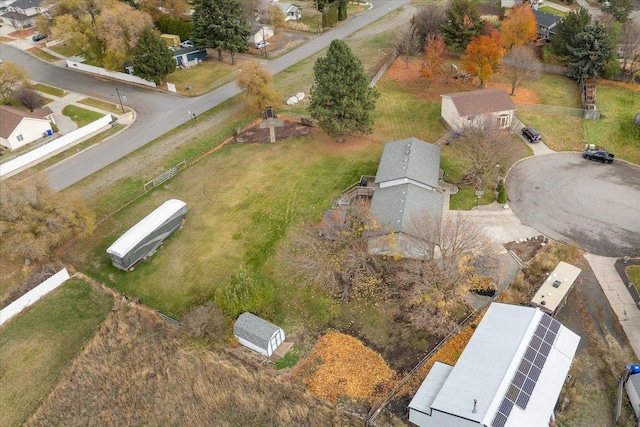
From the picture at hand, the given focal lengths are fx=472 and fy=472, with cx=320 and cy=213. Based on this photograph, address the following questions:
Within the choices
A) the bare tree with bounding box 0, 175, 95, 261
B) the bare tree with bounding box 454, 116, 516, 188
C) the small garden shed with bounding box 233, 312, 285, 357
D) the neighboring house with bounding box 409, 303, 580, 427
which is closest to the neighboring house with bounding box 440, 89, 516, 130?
the bare tree with bounding box 454, 116, 516, 188

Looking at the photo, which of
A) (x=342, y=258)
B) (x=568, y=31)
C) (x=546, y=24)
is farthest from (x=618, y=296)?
(x=546, y=24)

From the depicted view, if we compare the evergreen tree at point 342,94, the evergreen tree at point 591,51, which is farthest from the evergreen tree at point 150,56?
the evergreen tree at point 591,51

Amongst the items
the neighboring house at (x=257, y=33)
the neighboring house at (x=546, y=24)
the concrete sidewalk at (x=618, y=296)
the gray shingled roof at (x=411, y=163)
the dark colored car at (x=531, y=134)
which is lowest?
the concrete sidewalk at (x=618, y=296)

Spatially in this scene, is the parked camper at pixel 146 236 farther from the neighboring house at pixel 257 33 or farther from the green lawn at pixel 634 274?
the neighboring house at pixel 257 33

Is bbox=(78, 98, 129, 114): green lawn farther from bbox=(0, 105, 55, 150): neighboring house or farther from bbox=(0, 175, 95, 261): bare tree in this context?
bbox=(0, 175, 95, 261): bare tree

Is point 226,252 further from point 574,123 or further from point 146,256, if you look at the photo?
point 574,123

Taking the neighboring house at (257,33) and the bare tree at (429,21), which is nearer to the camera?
the bare tree at (429,21)

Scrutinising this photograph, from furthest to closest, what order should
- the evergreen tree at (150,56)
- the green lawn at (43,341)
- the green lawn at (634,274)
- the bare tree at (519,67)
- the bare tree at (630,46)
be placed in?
the evergreen tree at (150,56) → the bare tree at (630,46) → the bare tree at (519,67) → the green lawn at (634,274) → the green lawn at (43,341)
